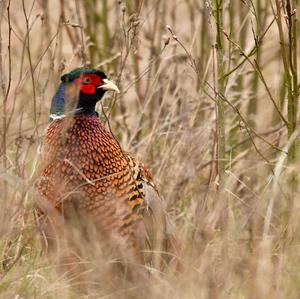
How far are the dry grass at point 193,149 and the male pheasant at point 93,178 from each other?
0.46 ft

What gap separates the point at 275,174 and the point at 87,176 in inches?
38.0

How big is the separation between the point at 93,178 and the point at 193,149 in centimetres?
54

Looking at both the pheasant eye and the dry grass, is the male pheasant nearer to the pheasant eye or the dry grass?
the pheasant eye

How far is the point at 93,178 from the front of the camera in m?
4.67

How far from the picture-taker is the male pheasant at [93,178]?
4.54 meters

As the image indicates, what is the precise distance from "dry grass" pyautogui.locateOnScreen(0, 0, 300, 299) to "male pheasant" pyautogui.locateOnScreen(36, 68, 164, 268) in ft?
0.46

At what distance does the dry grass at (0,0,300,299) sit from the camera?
3.60 m

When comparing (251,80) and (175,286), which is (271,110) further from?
(175,286)

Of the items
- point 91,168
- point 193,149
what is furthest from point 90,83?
point 193,149

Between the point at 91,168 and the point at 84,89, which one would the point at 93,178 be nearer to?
the point at 91,168

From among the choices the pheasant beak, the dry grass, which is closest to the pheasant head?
the pheasant beak

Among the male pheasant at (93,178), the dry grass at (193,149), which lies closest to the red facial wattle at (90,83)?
the male pheasant at (93,178)

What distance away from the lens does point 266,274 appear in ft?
11.4

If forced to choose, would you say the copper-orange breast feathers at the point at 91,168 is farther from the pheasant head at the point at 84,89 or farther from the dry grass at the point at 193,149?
the dry grass at the point at 193,149
